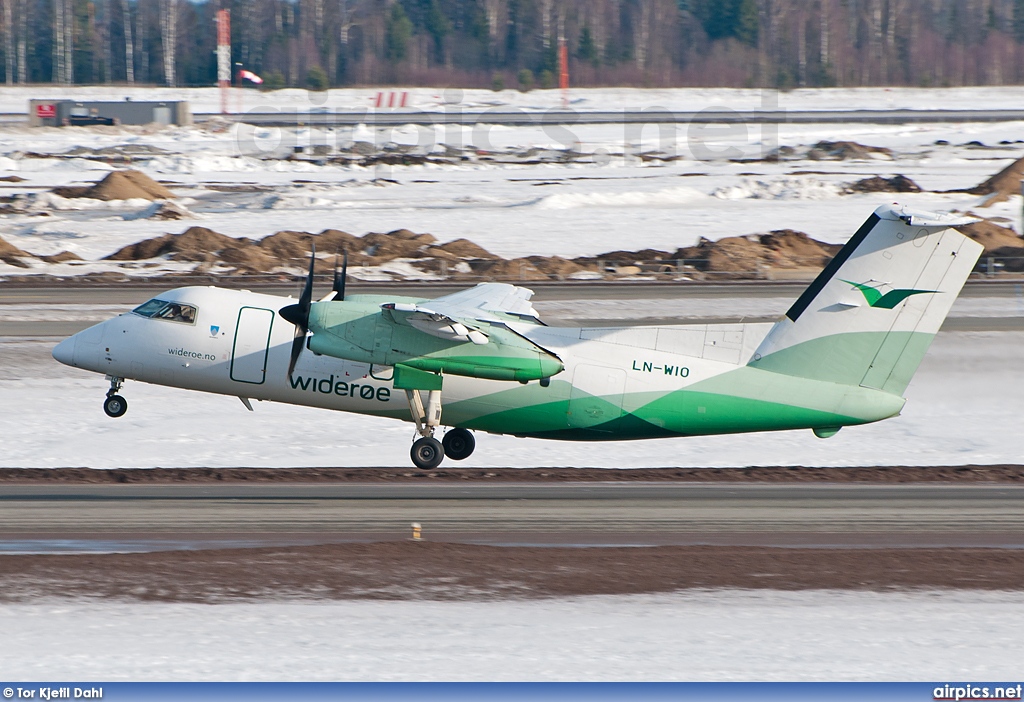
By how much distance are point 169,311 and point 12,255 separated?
31731 mm

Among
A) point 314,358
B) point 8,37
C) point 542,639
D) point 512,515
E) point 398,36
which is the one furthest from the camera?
point 8,37

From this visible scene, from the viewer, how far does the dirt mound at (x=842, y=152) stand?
3450 inches

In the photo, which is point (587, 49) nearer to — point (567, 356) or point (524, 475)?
point (524, 475)

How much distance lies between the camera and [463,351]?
21.0 m

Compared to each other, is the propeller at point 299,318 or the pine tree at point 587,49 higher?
the pine tree at point 587,49

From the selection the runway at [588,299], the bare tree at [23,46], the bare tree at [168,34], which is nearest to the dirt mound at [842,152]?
the runway at [588,299]

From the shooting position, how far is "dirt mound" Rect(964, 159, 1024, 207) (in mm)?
64312

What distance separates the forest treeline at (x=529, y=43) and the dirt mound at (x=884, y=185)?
74.2 meters

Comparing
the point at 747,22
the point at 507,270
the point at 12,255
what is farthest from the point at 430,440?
the point at 747,22

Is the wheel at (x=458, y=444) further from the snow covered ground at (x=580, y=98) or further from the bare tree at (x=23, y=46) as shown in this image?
the bare tree at (x=23, y=46)

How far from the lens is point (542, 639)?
1441cm

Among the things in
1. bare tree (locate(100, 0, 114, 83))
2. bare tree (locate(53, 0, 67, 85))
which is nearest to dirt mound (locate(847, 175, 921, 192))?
bare tree (locate(53, 0, 67, 85))

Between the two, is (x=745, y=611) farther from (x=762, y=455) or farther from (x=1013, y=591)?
(x=762, y=455)

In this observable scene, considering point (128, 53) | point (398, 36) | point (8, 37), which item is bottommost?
point (128, 53)
